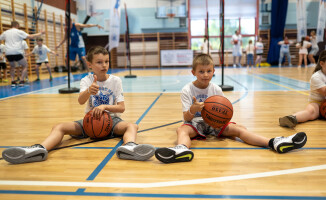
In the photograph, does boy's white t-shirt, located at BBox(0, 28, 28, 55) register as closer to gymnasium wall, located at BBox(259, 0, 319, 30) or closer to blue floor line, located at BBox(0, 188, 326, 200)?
blue floor line, located at BBox(0, 188, 326, 200)

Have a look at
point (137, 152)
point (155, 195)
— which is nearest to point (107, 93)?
point (137, 152)

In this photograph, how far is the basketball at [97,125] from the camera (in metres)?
2.50

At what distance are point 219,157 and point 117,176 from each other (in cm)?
80

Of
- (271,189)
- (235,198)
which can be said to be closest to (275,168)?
(271,189)

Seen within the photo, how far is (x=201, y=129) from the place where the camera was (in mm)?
2590

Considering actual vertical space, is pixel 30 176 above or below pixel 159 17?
below

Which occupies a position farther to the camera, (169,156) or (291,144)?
(291,144)

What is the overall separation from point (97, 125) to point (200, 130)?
0.94 metres

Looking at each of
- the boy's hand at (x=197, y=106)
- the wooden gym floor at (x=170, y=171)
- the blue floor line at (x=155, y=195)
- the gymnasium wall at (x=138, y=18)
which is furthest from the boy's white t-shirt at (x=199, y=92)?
the gymnasium wall at (x=138, y=18)

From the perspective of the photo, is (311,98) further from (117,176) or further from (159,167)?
(117,176)

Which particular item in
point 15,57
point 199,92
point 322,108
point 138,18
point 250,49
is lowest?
point 322,108

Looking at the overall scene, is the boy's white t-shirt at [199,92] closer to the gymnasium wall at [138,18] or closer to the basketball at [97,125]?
the basketball at [97,125]

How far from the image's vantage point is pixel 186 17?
59.6ft

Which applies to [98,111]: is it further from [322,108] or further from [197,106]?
[322,108]
